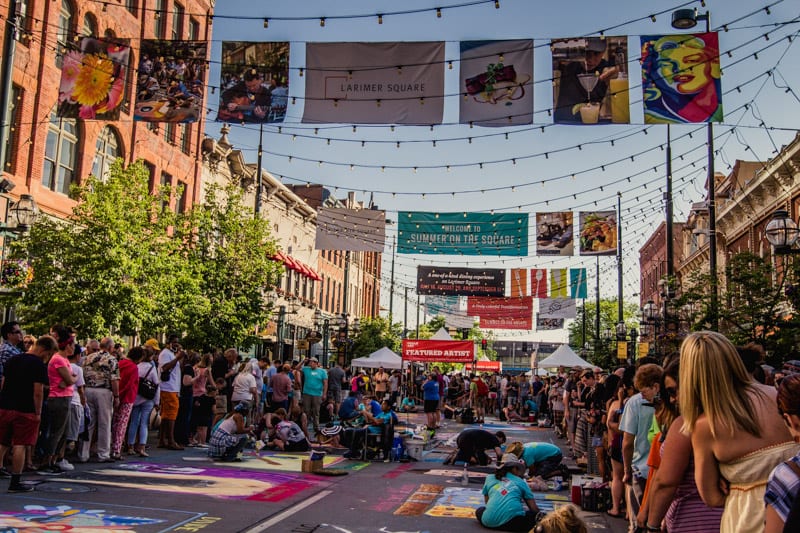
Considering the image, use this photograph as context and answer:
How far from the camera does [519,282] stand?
143 feet

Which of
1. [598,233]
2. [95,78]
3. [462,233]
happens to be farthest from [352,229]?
[95,78]

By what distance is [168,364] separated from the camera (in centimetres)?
1498

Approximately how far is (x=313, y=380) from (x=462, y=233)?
394 inches

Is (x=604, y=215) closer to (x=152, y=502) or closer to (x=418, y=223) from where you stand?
(x=418, y=223)

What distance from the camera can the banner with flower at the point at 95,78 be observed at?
57.8 ft

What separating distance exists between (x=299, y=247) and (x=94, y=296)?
29.8 meters

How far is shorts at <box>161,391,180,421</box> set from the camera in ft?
49.5

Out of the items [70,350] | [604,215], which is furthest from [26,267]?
[604,215]

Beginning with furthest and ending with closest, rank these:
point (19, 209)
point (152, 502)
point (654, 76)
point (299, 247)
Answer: point (299, 247), point (19, 209), point (654, 76), point (152, 502)

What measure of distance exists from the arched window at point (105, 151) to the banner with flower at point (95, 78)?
26.7 ft

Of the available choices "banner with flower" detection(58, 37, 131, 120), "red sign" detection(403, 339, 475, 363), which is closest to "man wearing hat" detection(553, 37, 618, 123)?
"banner with flower" detection(58, 37, 131, 120)

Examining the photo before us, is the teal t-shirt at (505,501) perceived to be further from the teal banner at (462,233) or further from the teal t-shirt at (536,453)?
the teal banner at (462,233)

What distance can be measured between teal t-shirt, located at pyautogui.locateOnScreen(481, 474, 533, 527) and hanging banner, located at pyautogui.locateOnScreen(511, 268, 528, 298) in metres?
34.3

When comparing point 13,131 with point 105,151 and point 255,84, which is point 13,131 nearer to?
point 105,151
